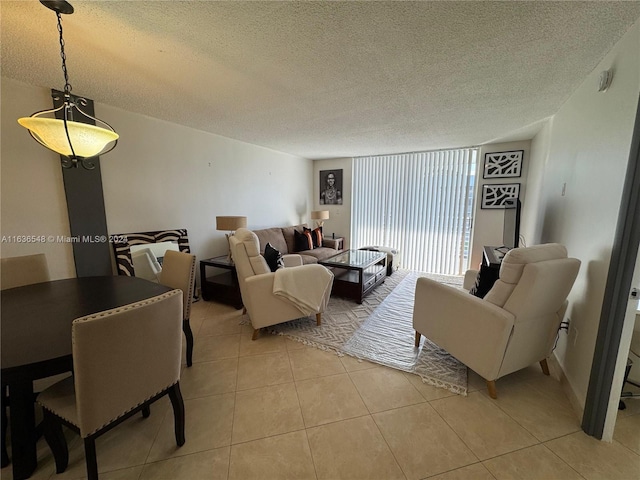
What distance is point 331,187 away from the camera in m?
5.91

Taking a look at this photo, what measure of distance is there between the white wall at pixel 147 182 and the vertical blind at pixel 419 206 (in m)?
1.87

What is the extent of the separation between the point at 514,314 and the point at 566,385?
30.6 inches

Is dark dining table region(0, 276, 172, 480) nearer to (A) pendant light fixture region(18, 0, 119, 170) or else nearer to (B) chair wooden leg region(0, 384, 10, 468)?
(B) chair wooden leg region(0, 384, 10, 468)

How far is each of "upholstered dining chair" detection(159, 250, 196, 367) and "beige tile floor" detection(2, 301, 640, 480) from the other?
1.00 feet

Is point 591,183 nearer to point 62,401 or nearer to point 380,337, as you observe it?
point 380,337

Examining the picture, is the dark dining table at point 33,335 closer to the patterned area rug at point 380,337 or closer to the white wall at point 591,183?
the patterned area rug at point 380,337

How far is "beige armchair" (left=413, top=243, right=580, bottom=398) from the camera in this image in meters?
1.57

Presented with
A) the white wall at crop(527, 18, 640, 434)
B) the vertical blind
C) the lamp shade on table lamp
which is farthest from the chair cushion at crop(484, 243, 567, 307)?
the vertical blind

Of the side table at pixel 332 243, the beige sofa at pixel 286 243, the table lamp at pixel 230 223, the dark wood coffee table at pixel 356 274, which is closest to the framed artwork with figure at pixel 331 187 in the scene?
the side table at pixel 332 243

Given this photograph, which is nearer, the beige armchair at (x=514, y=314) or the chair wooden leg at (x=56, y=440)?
the chair wooden leg at (x=56, y=440)

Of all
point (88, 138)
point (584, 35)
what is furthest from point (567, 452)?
point (88, 138)

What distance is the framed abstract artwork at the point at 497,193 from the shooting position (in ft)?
13.4

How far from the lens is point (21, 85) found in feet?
7.00

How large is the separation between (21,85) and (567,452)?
4.68m
